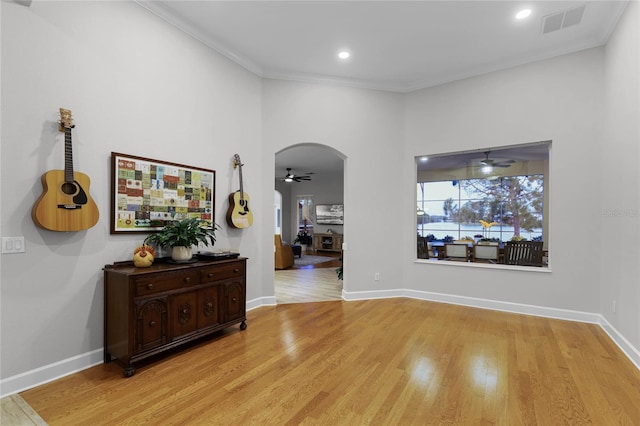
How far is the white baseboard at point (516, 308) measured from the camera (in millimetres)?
2956

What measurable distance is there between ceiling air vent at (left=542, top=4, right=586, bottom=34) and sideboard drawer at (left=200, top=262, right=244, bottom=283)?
14.4 ft

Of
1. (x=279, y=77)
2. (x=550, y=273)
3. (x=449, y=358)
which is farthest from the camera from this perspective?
(x=279, y=77)

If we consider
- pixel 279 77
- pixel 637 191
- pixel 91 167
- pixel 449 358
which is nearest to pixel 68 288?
pixel 91 167

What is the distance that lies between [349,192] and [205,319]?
2753 millimetres

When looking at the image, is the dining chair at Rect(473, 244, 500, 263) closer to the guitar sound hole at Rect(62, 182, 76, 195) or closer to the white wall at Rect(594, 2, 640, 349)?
the white wall at Rect(594, 2, 640, 349)

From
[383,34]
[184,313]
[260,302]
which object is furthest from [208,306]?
[383,34]

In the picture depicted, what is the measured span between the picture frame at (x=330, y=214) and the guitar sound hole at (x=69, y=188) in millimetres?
9747

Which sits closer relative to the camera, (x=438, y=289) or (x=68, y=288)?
(x=68, y=288)

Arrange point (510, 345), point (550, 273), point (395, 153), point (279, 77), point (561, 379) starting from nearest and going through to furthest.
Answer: point (561, 379) → point (510, 345) → point (550, 273) → point (279, 77) → point (395, 153)

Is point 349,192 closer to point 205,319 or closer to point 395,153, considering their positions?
point 395,153

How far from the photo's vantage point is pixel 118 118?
280 centimetres

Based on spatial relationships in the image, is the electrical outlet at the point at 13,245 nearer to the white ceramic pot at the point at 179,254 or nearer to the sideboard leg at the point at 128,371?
the white ceramic pot at the point at 179,254

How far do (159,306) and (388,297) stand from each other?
3399 millimetres

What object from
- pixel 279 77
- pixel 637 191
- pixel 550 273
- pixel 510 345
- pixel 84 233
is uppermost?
pixel 279 77
